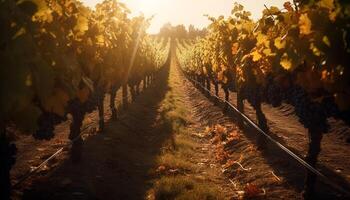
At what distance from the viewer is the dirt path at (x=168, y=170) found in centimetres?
853

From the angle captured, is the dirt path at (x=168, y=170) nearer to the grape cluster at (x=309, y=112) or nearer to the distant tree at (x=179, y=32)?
the grape cluster at (x=309, y=112)

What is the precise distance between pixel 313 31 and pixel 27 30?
3198mm

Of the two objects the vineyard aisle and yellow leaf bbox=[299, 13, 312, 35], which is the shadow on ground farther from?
yellow leaf bbox=[299, 13, 312, 35]

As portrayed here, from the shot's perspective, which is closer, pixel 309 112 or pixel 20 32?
pixel 20 32

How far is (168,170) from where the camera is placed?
10.5 metres

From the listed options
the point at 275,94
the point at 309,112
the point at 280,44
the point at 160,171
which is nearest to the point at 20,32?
the point at 280,44

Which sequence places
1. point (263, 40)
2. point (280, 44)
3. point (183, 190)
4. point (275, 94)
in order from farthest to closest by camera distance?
1. point (275, 94)
2. point (183, 190)
3. point (263, 40)
4. point (280, 44)

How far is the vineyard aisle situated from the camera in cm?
853

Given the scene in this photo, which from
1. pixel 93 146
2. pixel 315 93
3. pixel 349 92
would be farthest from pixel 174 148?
pixel 349 92

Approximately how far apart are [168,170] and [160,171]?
22 centimetres

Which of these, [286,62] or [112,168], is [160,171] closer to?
[112,168]

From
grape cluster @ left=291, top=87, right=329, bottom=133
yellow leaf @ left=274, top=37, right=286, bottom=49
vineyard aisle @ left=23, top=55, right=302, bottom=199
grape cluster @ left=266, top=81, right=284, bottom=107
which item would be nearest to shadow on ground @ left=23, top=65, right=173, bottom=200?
vineyard aisle @ left=23, top=55, right=302, bottom=199

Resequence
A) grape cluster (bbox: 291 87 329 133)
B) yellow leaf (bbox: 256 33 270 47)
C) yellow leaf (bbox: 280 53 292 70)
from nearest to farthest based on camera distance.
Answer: yellow leaf (bbox: 280 53 292 70)
yellow leaf (bbox: 256 33 270 47)
grape cluster (bbox: 291 87 329 133)

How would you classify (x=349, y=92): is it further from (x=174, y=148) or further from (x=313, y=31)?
(x=174, y=148)
